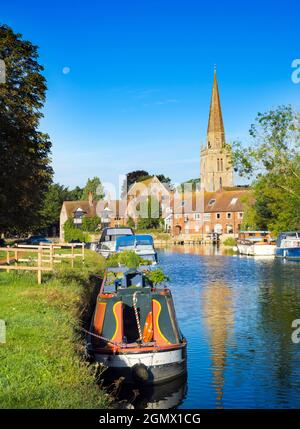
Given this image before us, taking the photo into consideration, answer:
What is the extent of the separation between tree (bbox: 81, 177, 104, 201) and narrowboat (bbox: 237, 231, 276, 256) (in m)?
59.3

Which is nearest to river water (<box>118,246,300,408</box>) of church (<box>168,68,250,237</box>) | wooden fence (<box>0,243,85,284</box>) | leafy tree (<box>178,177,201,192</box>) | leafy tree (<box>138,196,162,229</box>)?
wooden fence (<box>0,243,85,284</box>)

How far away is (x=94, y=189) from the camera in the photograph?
490 feet

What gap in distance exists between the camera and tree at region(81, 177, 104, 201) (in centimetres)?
14288

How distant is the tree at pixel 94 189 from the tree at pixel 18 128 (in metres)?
96.4

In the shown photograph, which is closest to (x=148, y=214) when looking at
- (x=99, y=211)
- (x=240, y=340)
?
(x=99, y=211)

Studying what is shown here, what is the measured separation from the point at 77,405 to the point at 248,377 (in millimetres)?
8666

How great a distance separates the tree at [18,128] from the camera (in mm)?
37500

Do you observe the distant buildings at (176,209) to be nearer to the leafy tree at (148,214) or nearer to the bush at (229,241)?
the leafy tree at (148,214)

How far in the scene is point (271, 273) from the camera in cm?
4881

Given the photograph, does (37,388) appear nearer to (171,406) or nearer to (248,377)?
(171,406)

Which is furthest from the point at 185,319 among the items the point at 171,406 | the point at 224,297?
the point at 171,406

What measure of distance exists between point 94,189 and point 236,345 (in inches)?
5070

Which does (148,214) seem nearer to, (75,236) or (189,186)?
(75,236)

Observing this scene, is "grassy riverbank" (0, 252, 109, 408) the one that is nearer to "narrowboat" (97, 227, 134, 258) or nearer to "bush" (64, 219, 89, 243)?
"narrowboat" (97, 227, 134, 258)
